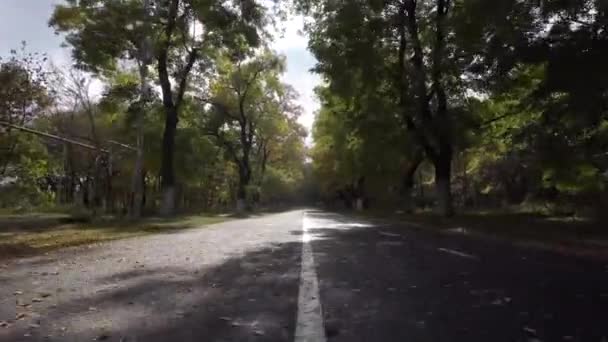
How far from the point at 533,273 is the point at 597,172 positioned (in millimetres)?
16753

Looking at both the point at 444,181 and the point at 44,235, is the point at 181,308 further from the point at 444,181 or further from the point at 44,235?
the point at 444,181

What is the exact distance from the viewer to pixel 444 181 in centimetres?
2745

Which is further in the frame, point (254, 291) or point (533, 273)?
point (533, 273)

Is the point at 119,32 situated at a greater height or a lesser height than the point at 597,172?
greater

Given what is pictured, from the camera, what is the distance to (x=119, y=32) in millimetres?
29297

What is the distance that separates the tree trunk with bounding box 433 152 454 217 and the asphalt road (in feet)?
51.6

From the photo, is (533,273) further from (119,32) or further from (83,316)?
(119,32)

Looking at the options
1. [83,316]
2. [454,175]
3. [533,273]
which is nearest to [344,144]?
[454,175]

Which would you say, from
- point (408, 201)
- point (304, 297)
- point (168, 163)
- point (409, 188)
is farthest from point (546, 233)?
point (409, 188)

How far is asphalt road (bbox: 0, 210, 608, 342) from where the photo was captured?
512 cm

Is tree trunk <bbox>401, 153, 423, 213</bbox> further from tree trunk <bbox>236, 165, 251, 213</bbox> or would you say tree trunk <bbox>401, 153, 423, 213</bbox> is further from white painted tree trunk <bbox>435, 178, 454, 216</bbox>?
tree trunk <bbox>236, 165, 251, 213</bbox>

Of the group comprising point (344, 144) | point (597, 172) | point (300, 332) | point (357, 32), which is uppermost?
point (357, 32)

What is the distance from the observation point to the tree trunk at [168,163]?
31.7 metres

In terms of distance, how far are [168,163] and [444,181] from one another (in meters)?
14.3
